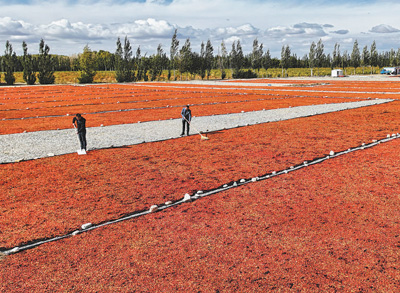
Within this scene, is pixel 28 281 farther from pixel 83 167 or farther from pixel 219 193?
pixel 83 167

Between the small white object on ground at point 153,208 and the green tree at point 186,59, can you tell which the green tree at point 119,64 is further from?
the small white object on ground at point 153,208

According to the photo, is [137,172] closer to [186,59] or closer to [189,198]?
[189,198]

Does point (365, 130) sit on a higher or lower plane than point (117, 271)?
higher

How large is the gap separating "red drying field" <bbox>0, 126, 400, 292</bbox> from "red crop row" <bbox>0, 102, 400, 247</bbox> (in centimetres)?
112

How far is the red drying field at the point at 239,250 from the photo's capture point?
5637 millimetres

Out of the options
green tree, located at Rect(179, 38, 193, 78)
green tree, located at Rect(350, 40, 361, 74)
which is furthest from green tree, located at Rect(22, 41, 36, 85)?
green tree, located at Rect(350, 40, 361, 74)

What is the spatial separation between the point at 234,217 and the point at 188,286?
2744mm

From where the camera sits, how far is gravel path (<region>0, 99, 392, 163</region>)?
14.8 meters

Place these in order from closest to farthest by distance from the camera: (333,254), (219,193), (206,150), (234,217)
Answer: (333,254) < (234,217) < (219,193) < (206,150)

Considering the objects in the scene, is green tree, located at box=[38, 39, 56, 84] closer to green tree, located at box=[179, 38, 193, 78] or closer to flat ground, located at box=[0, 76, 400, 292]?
green tree, located at box=[179, 38, 193, 78]

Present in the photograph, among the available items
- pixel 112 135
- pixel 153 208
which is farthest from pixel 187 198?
pixel 112 135

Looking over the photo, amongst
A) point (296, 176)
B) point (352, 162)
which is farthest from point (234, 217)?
point (352, 162)

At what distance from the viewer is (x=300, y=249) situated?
21.6ft

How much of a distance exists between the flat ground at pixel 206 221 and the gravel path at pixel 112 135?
4.55ft
